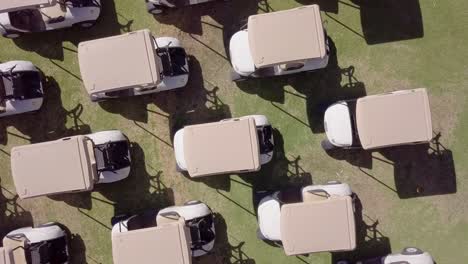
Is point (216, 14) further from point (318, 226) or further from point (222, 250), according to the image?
point (222, 250)

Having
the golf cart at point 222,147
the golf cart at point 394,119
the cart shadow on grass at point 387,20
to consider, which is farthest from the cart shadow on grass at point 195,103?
the cart shadow on grass at point 387,20

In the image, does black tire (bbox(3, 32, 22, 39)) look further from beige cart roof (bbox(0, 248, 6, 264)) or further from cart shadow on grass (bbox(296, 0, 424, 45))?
cart shadow on grass (bbox(296, 0, 424, 45))

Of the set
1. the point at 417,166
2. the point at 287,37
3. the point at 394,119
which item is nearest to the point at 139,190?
the point at 287,37

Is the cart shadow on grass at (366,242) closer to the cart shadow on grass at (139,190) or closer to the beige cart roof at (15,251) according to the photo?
the cart shadow on grass at (139,190)

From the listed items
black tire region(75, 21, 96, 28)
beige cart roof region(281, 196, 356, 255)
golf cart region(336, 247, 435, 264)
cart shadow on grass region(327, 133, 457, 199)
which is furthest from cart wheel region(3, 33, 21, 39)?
golf cart region(336, 247, 435, 264)

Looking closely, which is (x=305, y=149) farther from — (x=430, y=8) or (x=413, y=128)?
→ (x=430, y=8)
